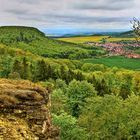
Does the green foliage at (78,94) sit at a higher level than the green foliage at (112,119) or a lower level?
lower

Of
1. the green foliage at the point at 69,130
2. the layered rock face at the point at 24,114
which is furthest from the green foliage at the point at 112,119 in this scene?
the layered rock face at the point at 24,114

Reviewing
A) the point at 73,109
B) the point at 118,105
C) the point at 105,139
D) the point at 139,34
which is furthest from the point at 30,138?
the point at 73,109

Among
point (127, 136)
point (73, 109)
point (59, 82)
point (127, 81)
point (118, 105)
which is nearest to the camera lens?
point (127, 136)

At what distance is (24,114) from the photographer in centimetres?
3069

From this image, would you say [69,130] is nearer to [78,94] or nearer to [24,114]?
[24,114]

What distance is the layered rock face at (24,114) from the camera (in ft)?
96.0

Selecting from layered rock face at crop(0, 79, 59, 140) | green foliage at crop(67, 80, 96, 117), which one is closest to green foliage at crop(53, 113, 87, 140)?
layered rock face at crop(0, 79, 59, 140)

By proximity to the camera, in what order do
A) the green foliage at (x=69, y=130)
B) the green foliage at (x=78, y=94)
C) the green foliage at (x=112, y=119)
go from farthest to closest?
1. the green foliage at (x=78, y=94)
2. the green foliage at (x=112, y=119)
3. the green foliage at (x=69, y=130)

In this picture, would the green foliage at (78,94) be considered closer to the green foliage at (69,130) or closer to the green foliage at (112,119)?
the green foliage at (112,119)

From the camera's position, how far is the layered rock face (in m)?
29.3

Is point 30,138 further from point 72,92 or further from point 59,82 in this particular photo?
point 59,82

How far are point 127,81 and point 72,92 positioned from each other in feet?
213

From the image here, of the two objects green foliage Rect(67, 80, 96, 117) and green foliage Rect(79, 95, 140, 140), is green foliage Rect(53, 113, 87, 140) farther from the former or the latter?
green foliage Rect(67, 80, 96, 117)

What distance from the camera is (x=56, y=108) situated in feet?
325
